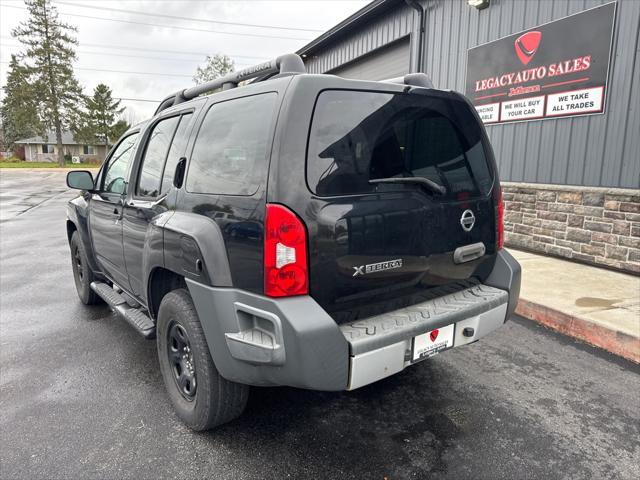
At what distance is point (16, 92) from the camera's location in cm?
4697

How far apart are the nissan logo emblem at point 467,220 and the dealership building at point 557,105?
4.18m

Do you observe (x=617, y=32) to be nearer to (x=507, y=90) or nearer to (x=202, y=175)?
(x=507, y=90)

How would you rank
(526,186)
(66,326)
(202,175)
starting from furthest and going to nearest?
(526,186) → (66,326) → (202,175)

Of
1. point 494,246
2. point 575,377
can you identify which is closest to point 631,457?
point 575,377

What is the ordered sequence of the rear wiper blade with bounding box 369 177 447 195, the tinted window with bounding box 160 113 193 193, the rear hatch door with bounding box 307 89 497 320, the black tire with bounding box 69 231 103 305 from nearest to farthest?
the rear hatch door with bounding box 307 89 497 320, the rear wiper blade with bounding box 369 177 447 195, the tinted window with bounding box 160 113 193 193, the black tire with bounding box 69 231 103 305

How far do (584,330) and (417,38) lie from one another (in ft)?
23.5

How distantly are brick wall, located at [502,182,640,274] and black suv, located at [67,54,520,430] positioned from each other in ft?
12.6

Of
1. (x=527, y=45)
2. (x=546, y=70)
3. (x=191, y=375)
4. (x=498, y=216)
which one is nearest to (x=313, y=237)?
(x=191, y=375)

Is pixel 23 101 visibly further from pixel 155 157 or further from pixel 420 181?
pixel 420 181

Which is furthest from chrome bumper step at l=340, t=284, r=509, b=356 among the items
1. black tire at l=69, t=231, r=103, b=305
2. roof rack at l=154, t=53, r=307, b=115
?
black tire at l=69, t=231, r=103, b=305

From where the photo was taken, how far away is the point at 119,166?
3.97 metres

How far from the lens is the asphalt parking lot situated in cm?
239

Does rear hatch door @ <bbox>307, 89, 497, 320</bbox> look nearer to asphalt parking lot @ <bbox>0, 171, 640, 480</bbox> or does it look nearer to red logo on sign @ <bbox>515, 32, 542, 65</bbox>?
asphalt parking lot @ <bbox>0, 171, 640, 480</bbox>

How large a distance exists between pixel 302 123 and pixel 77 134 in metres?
57.1
